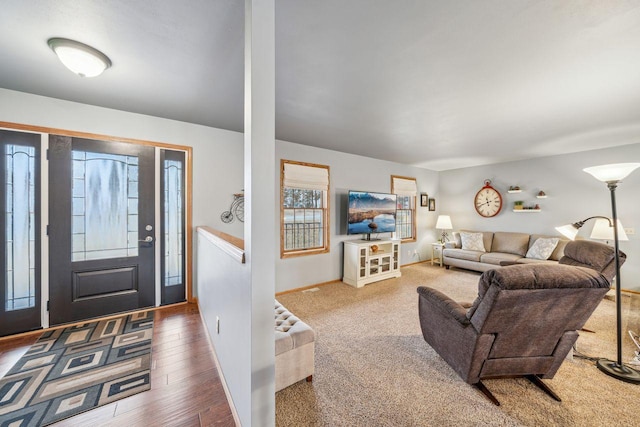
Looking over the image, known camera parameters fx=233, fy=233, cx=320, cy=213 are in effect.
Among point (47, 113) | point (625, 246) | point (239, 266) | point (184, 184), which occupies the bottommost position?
point (625, 246)

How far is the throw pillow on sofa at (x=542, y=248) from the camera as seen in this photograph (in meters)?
4.39

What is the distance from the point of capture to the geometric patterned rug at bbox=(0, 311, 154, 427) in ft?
5.15

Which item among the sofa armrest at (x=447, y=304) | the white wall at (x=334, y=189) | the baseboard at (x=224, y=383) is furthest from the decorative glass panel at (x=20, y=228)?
the sofa armrest at (x=447, y=304)

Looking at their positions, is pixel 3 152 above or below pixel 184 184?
above

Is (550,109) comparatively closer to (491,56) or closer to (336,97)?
(491,56)

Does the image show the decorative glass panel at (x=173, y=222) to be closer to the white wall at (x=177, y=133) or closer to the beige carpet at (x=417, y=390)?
the white wall at (x=177, y=133)

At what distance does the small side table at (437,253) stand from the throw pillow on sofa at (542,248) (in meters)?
1.62

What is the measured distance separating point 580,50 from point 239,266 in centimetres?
274

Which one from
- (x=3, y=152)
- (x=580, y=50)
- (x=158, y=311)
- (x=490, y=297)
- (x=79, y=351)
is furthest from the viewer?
(x=158, y=311)

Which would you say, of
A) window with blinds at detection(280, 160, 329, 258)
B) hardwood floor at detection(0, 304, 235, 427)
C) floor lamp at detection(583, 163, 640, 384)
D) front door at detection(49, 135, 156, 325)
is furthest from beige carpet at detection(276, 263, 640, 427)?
front door at detection(49, 135, 156, 325)

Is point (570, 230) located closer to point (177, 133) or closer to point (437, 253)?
point (437, 253)

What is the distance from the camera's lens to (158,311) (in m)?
3.01

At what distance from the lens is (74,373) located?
1.90m

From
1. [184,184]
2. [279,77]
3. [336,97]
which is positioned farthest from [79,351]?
[336,97]
